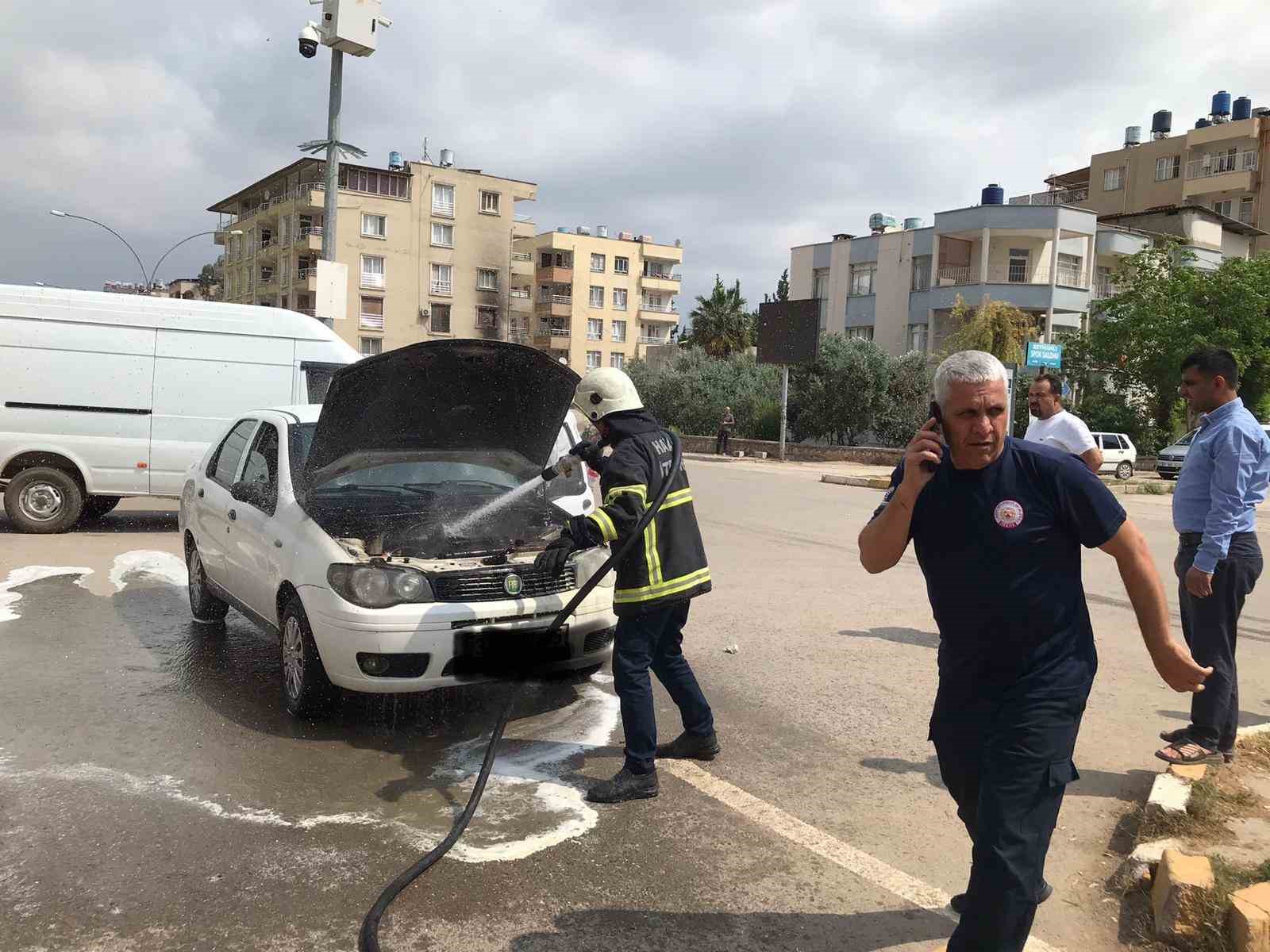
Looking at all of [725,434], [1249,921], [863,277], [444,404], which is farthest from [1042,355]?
[1249,921]

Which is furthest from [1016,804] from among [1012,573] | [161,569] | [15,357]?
[15,357]

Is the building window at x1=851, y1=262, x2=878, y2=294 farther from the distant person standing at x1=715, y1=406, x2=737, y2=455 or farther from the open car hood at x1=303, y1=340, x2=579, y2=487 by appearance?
the open car hood at x1=303, y1=340, x2=579, y2=487

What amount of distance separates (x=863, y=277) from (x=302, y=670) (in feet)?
160

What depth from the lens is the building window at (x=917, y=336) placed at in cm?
4728

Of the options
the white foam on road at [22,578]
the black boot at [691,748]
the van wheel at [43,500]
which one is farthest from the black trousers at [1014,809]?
the van wheel at [43,500]

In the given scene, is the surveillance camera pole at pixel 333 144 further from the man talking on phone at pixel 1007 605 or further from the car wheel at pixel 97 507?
the man talking on phone at pixel 1007 605

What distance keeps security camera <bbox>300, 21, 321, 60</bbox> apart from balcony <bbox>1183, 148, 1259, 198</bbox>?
57014mm

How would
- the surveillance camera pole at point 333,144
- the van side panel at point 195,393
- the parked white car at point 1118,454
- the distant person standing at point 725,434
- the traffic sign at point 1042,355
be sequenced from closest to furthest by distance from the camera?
the van side panel at point 195,393 < the surveillance camera pole at point 333,144 < the traffic sign at point 1042,355 < the parked white car at point 1118,454 < the distant person standing at point 725,434

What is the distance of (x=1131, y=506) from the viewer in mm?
21672

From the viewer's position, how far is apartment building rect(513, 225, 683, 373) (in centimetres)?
7925

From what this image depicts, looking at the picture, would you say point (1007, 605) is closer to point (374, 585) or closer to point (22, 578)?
point (374, 585)

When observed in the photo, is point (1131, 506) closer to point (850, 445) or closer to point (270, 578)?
point (850, 445)

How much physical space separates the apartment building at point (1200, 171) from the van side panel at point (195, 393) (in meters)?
51.1

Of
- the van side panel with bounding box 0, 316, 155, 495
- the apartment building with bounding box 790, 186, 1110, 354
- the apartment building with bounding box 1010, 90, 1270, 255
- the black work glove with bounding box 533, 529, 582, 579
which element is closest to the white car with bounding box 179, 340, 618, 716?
the black work glove with bounding box 533, 529, 582, 579
